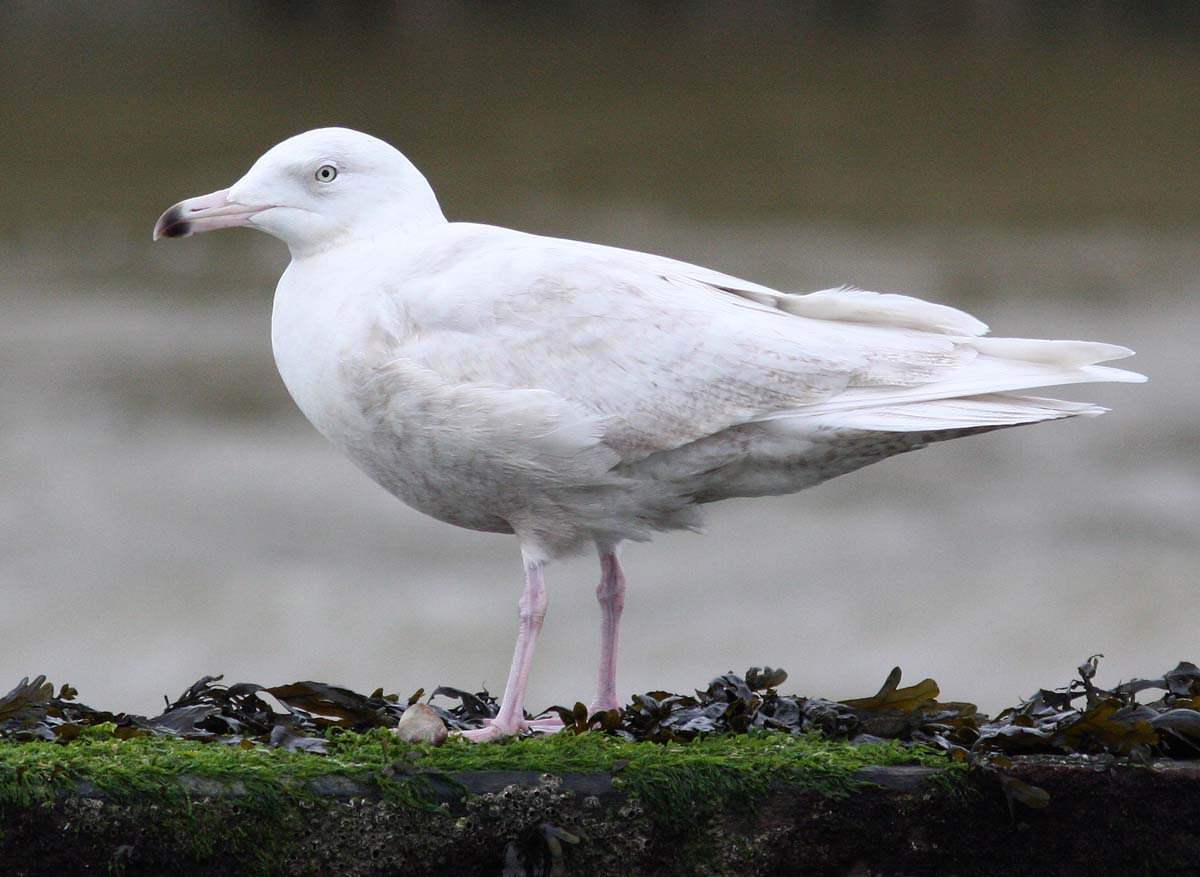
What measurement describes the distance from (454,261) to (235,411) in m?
8.82

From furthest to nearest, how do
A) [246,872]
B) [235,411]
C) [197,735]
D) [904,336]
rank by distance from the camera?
[235,411] < [904,336] < [197,735] < [246,872]

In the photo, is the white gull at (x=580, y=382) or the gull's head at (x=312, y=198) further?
the gull's head at (x=312, y=198)

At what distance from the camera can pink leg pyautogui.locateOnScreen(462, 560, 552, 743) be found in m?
3.94

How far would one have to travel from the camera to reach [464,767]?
3416 millimetres

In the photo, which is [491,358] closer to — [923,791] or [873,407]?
[873,407]

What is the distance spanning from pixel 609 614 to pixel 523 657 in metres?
0.43

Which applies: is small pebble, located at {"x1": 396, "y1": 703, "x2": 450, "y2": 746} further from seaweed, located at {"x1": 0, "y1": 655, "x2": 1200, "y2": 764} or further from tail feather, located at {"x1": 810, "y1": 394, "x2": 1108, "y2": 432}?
tail feather, located at {"x1": 810, "y1": 394, "x2": 1108, "y2": 432}

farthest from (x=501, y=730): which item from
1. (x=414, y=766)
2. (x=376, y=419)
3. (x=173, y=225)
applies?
(x=173, y=225)

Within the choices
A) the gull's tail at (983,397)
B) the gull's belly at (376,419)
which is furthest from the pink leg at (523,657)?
the gull's tail at (983,397)

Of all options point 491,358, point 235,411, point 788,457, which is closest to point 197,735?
point 491,358

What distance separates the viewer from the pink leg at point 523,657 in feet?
12.9

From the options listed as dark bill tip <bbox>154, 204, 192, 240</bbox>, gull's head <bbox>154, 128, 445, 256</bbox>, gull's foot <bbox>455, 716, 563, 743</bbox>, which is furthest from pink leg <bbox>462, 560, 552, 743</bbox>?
dark bill tip <bbox>154, 204, 192, 240</bbox>

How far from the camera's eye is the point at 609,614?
442 centimetres

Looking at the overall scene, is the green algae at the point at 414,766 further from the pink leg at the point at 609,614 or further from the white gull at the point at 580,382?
the pink leg at the point at 609,614
